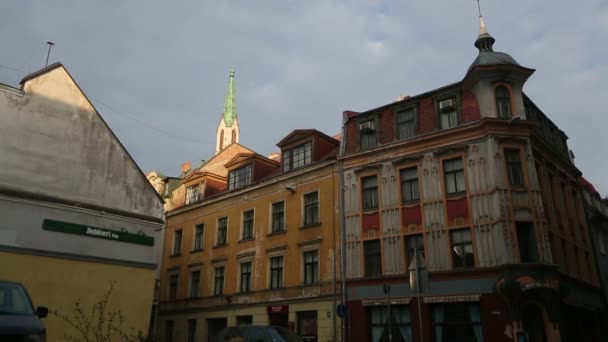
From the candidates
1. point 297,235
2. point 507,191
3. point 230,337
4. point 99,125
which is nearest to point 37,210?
point 99,125

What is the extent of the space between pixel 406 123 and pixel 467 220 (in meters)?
6.03

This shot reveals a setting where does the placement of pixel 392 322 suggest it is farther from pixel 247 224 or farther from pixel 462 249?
pixel 247 224

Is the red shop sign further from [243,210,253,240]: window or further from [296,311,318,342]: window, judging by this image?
[243,210,253,240]: window

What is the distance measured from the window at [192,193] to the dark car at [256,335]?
21.5m

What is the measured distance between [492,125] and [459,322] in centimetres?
868

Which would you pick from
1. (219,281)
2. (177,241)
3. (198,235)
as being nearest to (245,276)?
(219,281)

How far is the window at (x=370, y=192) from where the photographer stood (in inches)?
960

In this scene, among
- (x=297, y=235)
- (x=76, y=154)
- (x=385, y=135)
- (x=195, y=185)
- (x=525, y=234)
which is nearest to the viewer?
(x=525, y=234)

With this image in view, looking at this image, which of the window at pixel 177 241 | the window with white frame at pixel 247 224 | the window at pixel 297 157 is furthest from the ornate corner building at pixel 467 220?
the window at pixel 177 241

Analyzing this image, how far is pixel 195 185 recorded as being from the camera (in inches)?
1415

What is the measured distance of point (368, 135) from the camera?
2581cm

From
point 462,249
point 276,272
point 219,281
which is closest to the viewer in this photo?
point 462,249

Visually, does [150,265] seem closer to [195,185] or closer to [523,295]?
[195,185]

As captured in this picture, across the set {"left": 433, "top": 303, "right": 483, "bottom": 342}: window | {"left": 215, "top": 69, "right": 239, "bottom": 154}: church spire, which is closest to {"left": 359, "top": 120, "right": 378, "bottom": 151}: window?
{"left": 433, "top": 303, "right": 483, "bottom": 342}: window
